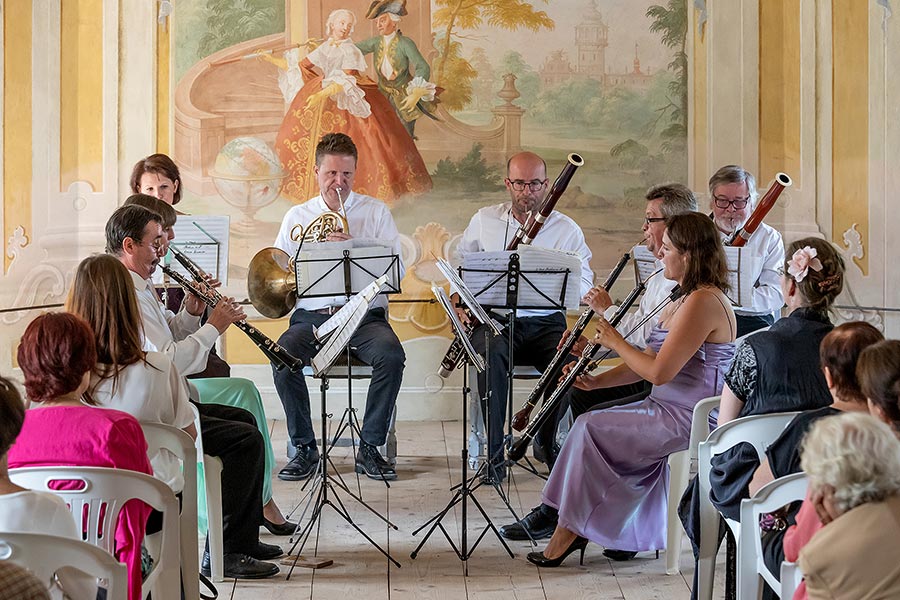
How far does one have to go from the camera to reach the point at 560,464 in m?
3.99

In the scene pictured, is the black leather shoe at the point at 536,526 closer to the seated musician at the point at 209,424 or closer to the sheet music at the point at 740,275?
the seated musician at the point at 209,424

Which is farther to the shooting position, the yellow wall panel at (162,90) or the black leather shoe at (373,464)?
the yellow wall panel at (162,90)

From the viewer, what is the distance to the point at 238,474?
3.79 m

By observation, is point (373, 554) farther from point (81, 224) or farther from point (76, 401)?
point (81, 224)

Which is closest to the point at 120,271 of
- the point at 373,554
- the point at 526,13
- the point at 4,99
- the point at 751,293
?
the point at 373,554

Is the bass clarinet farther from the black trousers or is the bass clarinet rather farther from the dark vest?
the dark vest

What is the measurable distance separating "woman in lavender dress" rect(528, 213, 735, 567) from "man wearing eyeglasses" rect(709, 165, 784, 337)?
138cm

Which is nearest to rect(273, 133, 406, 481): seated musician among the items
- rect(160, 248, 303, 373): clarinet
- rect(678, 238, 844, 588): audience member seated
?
rect(160, 248, 303, 373): clarinet

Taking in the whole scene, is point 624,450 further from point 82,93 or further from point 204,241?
point 82,93

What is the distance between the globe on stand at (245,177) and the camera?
21.6ft

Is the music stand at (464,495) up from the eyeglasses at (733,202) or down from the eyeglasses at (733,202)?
down

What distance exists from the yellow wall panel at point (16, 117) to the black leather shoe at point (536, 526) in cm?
341

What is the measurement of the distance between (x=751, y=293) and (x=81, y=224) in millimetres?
3745

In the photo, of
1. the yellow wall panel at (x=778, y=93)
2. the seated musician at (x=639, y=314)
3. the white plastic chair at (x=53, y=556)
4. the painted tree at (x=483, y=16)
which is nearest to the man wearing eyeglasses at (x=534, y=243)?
the seated musician at (x=639, y=314)
